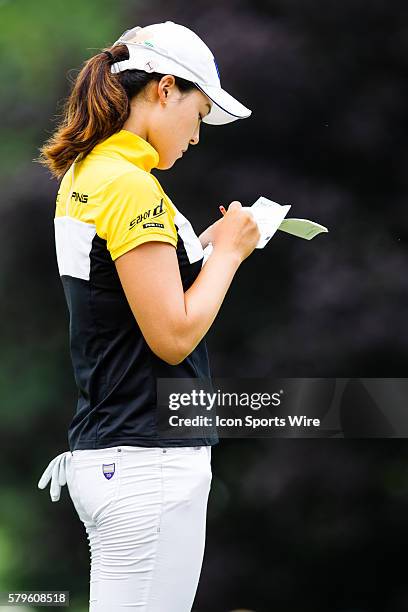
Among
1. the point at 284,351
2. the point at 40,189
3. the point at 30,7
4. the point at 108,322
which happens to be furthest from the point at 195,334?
the point at 30,7

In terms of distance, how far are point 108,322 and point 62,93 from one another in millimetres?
1265

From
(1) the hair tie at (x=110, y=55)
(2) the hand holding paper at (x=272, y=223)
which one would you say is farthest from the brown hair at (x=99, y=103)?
(2) the hand holding paper at (x=272, y=223)

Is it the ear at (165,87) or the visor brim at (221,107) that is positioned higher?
the ear at (165,87)

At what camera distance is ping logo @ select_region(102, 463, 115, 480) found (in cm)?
129

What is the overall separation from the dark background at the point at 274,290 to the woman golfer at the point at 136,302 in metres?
0.99

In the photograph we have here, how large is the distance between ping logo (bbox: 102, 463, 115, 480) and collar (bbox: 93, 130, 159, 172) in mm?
415

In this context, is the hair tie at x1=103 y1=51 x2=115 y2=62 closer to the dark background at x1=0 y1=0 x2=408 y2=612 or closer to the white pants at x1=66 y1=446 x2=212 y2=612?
the white pants at x1=66 y1=446 x2=212 y2=612

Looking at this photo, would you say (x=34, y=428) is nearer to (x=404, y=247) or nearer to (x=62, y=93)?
(x=62, y=93)

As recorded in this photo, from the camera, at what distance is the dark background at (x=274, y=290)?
2365mm

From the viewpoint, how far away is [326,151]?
7.80 ft

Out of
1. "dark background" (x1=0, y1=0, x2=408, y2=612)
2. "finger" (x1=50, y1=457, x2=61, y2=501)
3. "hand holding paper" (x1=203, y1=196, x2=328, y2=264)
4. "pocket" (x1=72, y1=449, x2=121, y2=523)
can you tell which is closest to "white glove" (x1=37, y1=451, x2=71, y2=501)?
"finger" (x1=50, y1=457, x2=61, y2=501)

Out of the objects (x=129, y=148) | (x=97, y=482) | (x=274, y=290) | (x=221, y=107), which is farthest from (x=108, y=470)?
(x=274, y=290)

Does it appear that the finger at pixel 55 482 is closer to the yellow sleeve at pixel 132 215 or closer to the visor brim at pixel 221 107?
the yellow sleeve at pixel 132 215

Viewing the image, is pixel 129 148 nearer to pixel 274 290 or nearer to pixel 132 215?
pixel 132 215
